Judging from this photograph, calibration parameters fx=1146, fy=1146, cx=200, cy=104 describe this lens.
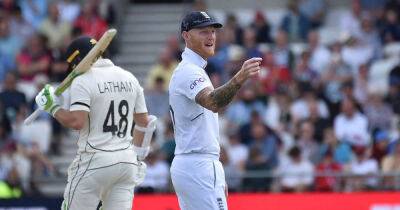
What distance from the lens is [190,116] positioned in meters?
10.1

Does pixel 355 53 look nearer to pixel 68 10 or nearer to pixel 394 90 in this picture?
pixel 394 90

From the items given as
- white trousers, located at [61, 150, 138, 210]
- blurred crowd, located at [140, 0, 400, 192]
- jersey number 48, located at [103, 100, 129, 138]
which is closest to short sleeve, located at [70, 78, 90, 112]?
jersey number 48, located at [103, 100, 129, 138]

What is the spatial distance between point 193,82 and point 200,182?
88 cm

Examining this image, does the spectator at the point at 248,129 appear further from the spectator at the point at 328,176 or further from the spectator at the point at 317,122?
the spectator at the point at 328,176

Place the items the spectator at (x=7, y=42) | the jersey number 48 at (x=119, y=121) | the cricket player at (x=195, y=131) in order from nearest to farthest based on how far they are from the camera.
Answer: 1. the cricket player at (x=195, y=131)
2. the jersey number 48 at (x=119, y=121)
3. the spectator at (x=7, y=42)

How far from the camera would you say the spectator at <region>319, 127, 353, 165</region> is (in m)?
17.5

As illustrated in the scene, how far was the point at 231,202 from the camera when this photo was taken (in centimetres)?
1552

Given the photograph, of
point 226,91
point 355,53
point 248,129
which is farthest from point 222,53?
point 226,91

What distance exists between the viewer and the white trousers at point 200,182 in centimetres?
999

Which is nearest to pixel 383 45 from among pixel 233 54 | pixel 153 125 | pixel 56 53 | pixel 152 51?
pixel 233 54

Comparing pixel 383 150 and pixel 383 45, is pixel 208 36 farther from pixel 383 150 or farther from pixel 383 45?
pixel 383 45

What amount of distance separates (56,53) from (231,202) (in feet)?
20.6

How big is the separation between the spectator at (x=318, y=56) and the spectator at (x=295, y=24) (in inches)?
42.6

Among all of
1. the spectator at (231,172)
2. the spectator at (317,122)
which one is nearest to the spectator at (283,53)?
the spectator at (317,122)
